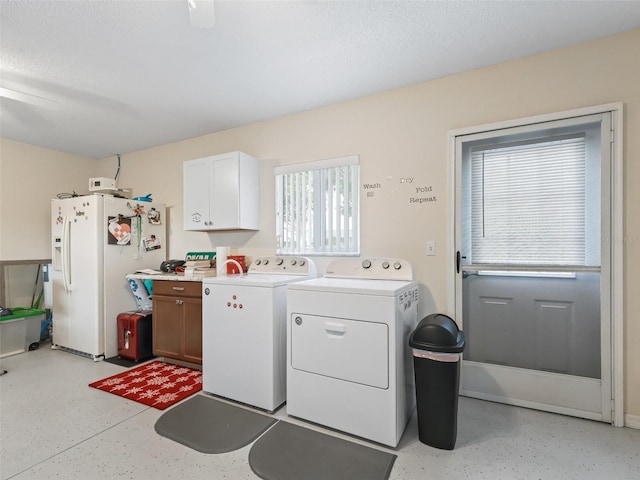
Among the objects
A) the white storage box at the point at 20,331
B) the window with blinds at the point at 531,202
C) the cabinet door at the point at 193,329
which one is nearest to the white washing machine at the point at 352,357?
the window with blinds at the point at 531,202

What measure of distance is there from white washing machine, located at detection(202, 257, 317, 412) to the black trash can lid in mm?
989

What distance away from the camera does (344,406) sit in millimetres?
2000

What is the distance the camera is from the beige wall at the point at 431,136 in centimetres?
204

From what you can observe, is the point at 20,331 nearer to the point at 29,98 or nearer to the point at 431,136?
the point at 29,98

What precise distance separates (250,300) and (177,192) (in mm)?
2451

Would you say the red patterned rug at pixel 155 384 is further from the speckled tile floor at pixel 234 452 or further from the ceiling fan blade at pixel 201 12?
the ceiling fan blade at pixel 201 12

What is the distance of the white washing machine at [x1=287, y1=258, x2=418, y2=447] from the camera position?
188cm

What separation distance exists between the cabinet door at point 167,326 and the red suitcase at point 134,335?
0.67 feet

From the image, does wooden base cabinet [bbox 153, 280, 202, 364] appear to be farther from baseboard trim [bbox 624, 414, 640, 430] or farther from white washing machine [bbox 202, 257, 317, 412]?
baseboard trim [bbox 624, 414, 640, 430]

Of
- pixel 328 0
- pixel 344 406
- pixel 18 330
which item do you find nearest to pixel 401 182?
pixel 328 0

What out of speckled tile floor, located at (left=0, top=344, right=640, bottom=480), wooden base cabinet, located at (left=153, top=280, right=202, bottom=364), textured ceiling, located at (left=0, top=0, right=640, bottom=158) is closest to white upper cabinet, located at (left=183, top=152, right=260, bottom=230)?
textured ceiling, located at (left=0, top=0, right=640, bottom=158)

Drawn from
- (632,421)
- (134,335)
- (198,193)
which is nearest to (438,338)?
(632,421)

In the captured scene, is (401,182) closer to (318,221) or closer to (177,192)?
(318,221)

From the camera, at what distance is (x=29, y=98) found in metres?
2.83
